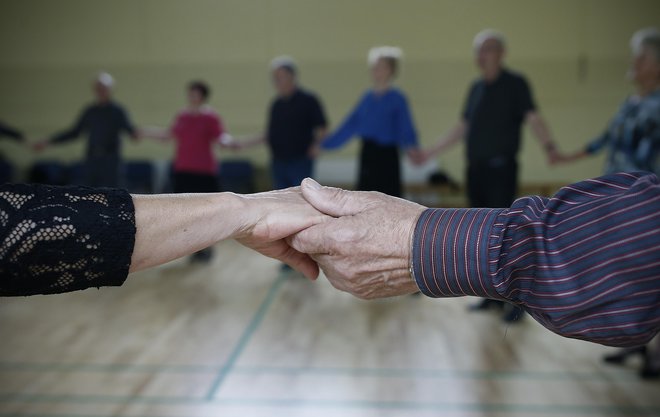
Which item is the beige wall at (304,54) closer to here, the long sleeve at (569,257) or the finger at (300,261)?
the finger at (300,261)

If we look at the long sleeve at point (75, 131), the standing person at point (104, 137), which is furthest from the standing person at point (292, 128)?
the long sleeve at point (75, 131)

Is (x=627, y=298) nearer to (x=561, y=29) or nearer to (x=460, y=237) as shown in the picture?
(x=460, y=237)

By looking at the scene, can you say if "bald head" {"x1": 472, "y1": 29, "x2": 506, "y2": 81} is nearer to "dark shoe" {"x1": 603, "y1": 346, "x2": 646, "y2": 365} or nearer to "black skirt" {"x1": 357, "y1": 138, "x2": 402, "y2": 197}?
"black skirt" {"x1": 357, "y1": 138, "x2": 402, "y2": 197}

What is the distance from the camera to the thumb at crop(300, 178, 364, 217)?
1.55 meters

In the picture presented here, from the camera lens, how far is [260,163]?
379 inches

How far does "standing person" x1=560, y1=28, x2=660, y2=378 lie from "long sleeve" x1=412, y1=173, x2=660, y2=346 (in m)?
2.52

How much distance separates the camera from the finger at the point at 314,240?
154 cm

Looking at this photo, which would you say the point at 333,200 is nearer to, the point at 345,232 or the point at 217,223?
the point at 345,232

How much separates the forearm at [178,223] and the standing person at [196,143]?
483 centimetres

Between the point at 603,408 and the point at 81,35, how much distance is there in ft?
30.6

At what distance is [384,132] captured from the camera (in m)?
5.22

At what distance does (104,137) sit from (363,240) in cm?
586

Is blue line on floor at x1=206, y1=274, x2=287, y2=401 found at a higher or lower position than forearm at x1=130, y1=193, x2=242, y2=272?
lower

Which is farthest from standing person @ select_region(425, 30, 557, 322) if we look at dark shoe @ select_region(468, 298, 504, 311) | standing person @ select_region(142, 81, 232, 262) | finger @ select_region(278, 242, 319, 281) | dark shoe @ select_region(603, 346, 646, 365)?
finger @ select_region(278, 242, 319, 281)
